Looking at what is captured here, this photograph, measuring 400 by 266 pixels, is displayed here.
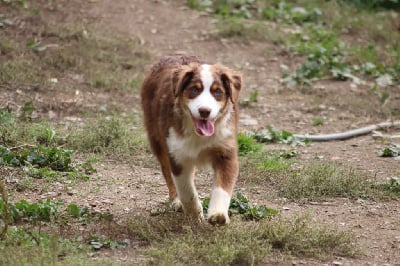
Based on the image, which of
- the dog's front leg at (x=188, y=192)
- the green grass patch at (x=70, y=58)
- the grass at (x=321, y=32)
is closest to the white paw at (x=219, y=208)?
the dog's front leg at (x=188, y=192)

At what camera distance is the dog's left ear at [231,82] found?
19.8 ft

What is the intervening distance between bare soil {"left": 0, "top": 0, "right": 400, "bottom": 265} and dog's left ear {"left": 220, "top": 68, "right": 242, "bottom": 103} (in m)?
1.33

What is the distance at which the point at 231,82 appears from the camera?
6082 mm

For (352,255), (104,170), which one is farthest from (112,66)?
(352,255)

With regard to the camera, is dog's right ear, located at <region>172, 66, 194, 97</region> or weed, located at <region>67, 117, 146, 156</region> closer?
dog's right ear, located at <region>172, 66, 194, 97</region>

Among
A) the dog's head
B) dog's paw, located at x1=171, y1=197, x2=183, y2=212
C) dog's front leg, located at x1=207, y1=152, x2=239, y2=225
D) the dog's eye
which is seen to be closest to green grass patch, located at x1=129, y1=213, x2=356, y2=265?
dog's front leg, located at x1=207, y1=152, x2=239, y2=225

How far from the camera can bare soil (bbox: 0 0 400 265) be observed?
6.73 meters

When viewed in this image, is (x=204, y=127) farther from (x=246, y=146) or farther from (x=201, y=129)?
(x=246, y=146)

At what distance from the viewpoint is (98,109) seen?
9.86 metres

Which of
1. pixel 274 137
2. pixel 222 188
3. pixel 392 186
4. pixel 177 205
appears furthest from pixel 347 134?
pixel 222 188

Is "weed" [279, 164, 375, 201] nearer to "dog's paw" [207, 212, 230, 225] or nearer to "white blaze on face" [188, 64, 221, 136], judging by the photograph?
"dog's paw" [207, 212, 230, 225]

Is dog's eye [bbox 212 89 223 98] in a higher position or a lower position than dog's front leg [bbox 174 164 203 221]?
higher

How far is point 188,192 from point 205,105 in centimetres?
84

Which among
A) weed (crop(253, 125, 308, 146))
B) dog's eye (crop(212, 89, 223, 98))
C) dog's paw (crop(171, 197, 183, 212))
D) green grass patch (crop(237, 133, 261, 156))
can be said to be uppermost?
dog's eye (crop(212, 89, 223, 98))
